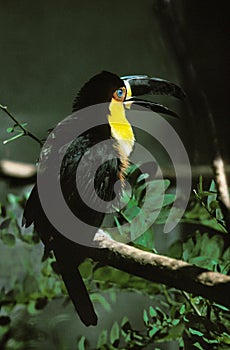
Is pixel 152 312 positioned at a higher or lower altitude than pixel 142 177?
lower

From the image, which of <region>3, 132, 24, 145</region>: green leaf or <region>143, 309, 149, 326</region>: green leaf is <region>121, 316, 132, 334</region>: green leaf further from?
<region>3, 132, 24, 145</region>: green leaf

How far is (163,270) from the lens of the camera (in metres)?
1.01

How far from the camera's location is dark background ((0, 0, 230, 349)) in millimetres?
1082

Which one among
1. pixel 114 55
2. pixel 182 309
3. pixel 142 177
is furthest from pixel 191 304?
pixel 114 55

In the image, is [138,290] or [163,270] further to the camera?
[138,290]

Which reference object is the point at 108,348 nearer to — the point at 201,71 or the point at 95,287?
the point at 95,287

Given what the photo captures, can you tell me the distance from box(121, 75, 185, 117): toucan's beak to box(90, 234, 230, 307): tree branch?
23 cm

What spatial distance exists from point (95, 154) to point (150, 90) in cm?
15

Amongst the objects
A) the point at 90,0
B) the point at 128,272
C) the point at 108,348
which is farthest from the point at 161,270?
the point at 90,0

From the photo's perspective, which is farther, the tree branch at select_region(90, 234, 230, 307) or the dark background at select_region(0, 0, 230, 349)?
the dark background at select_region(0, 0, 230, 349)

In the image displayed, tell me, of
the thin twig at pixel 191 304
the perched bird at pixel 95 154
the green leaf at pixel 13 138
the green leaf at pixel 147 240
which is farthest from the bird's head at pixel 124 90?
the thin twig at pixel 191 304

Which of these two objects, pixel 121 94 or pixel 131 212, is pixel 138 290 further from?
pixel 121 94

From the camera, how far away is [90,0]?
1.09 metres

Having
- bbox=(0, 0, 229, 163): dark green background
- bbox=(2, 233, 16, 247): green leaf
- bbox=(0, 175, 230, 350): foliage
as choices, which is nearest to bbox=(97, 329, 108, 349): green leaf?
bbox=(0, 175, 230, 350): foliage
